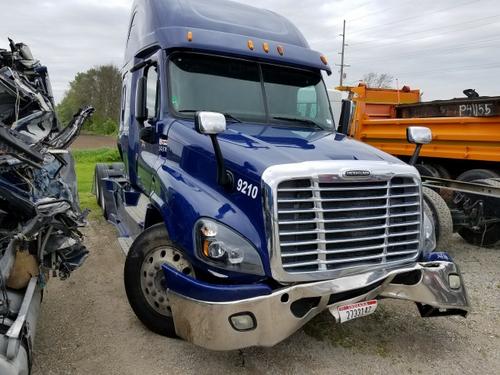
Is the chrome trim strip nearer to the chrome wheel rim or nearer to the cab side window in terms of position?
the chrome wheel rim

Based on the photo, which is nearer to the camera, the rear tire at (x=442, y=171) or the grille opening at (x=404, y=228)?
the grille opening at (x=404, y=228)

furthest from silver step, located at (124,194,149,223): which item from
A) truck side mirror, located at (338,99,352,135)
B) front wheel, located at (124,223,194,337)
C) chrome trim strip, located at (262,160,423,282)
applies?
truck side mirror, located at (338,99,352,135)

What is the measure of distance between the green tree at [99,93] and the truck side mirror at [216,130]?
1519 inches

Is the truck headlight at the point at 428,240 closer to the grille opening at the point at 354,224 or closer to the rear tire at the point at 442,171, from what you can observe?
the grille opening at the point at 354,224

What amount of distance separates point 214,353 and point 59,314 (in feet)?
5.52

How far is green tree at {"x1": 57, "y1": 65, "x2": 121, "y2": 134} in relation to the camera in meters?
41.5

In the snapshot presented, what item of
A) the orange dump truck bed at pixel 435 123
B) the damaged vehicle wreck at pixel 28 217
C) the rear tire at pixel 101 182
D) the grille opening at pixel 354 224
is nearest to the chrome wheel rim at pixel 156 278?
the damaged vehicle wreck at pixel 28 217

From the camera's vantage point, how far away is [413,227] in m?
4.04

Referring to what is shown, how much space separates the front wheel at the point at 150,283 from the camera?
410 cm

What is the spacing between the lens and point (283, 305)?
10.9 ft

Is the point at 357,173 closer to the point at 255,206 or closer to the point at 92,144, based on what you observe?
the point at 255,206

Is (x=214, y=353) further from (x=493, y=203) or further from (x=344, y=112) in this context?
(x=493, y=203)

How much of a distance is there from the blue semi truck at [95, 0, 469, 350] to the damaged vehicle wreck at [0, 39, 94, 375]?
0.64 meters

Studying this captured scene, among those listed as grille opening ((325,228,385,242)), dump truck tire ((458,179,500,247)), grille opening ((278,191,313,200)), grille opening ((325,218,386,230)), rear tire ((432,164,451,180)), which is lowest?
dump truck tire ((458,179,500,247))
